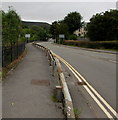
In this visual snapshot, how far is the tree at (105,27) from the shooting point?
52.3m

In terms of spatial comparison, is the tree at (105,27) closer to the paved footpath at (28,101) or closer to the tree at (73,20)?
the paved footpath at (28,101)

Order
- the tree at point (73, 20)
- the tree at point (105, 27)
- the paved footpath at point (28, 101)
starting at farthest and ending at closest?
the tree at point (73, 20), the tree at point (105, 27), the paved footpath at point (28, 101)

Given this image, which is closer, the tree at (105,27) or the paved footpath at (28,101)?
the paved footpath at (28,101)

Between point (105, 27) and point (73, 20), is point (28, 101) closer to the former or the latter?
point (105, 27)

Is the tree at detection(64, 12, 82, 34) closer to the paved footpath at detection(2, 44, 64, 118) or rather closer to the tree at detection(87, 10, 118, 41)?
the tree at detection(87, 10, 118, 41)

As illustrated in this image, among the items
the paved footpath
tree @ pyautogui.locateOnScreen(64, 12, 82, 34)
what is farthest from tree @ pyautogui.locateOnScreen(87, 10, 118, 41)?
tree @ pyautogui.locateOnScreen(64, 12, 82, 34)

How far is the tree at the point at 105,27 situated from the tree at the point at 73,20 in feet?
171

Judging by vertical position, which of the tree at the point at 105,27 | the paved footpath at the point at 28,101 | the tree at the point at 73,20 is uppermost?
the tree at the point at 73,20

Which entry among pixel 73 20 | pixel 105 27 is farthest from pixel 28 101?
pixel 73 20

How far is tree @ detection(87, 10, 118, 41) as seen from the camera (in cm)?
5228

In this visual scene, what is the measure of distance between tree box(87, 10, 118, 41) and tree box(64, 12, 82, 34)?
52.0 meters

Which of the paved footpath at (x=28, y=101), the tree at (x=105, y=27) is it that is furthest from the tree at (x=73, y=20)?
the paved footpath at (x=28, y=101)

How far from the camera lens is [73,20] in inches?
4304

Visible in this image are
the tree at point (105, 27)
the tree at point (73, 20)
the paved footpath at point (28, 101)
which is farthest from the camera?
the tree at point (73, 20)
